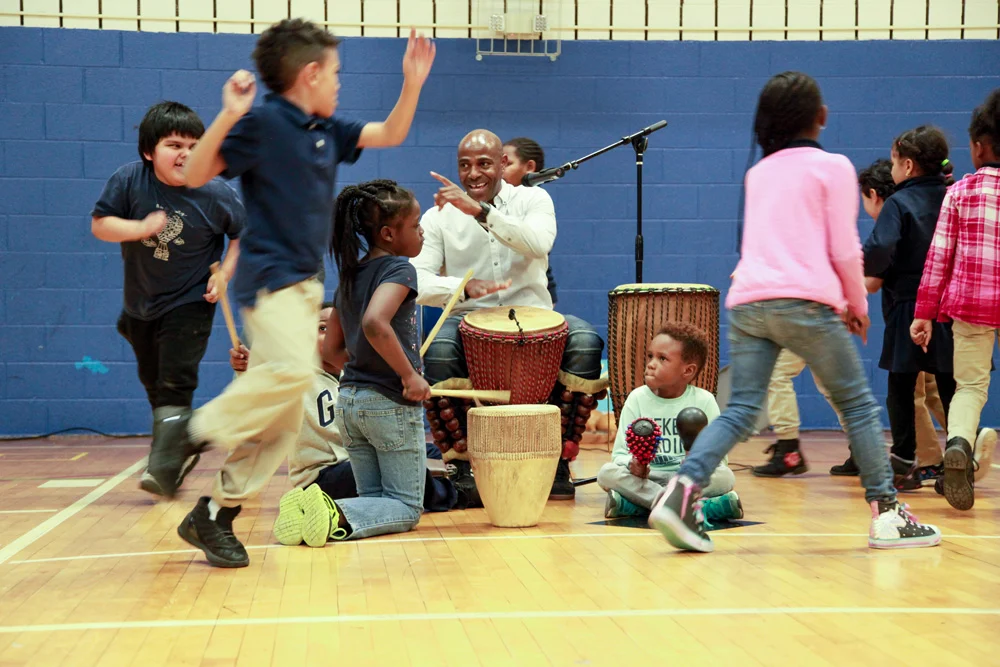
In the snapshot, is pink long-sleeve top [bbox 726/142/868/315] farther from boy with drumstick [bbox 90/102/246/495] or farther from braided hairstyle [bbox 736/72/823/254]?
boy with drumstick [bbox 90/102/246/495]

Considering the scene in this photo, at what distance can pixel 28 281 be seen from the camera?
6.44 meters

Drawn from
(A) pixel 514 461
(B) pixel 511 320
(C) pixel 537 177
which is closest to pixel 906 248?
(C) pixel 537 177

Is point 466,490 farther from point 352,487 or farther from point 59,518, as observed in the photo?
point 59,518

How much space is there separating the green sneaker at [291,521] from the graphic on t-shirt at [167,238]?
109cm

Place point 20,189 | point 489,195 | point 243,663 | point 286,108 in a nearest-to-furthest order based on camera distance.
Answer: point 243,663, point 286,108, point 489,195, point 20,189

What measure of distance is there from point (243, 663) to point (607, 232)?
505 cm

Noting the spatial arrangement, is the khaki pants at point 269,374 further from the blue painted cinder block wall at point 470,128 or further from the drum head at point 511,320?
the blue painted cinder block wall at point 470,128

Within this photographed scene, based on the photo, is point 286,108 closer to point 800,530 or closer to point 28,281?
point 800,530

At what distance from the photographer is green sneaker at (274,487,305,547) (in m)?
3.17

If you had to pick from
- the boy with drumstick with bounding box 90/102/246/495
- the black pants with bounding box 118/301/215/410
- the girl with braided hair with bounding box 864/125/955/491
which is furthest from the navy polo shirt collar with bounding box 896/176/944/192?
the black pants with bounding box 118/301/215/410

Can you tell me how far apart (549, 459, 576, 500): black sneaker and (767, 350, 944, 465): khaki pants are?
3.04 feet

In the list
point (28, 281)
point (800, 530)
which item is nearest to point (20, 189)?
point (28, 281)

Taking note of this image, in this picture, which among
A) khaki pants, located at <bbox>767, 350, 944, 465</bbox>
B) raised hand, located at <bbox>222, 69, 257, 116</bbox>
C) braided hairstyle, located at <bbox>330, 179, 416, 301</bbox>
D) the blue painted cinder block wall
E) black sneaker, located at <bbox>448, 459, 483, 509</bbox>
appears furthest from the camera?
the blue painted cinder block wall

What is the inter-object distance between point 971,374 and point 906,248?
0.72m
